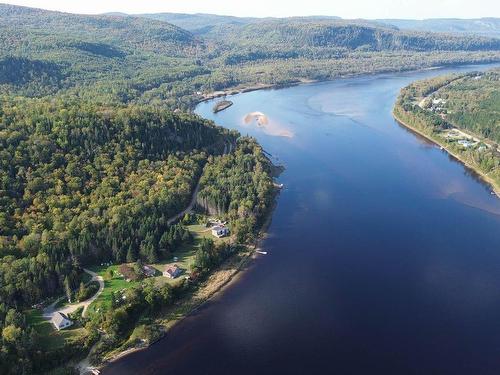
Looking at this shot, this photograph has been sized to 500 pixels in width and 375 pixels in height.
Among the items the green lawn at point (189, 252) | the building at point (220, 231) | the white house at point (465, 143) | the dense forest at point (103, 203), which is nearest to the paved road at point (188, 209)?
the dense forest at point (103, 203)

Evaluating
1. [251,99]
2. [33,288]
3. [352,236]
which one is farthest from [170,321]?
[251,99]

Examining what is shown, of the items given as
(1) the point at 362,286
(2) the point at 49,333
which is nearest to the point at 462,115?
(1) the point at 362,286

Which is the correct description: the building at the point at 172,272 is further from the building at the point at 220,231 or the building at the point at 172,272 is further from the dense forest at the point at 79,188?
the building at the point at 220,231

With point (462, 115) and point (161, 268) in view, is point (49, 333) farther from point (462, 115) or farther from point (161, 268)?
point (462, 115)

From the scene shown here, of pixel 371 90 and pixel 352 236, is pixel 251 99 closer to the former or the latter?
pixel 371 90

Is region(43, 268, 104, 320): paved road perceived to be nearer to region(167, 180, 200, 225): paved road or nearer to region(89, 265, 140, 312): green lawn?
region(89, 265, 140, 312): green lawn

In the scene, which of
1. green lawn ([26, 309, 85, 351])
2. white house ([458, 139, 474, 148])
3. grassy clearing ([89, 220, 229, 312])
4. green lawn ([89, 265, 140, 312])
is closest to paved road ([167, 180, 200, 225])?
grassy clearing ([89, 220, 229, 312])
